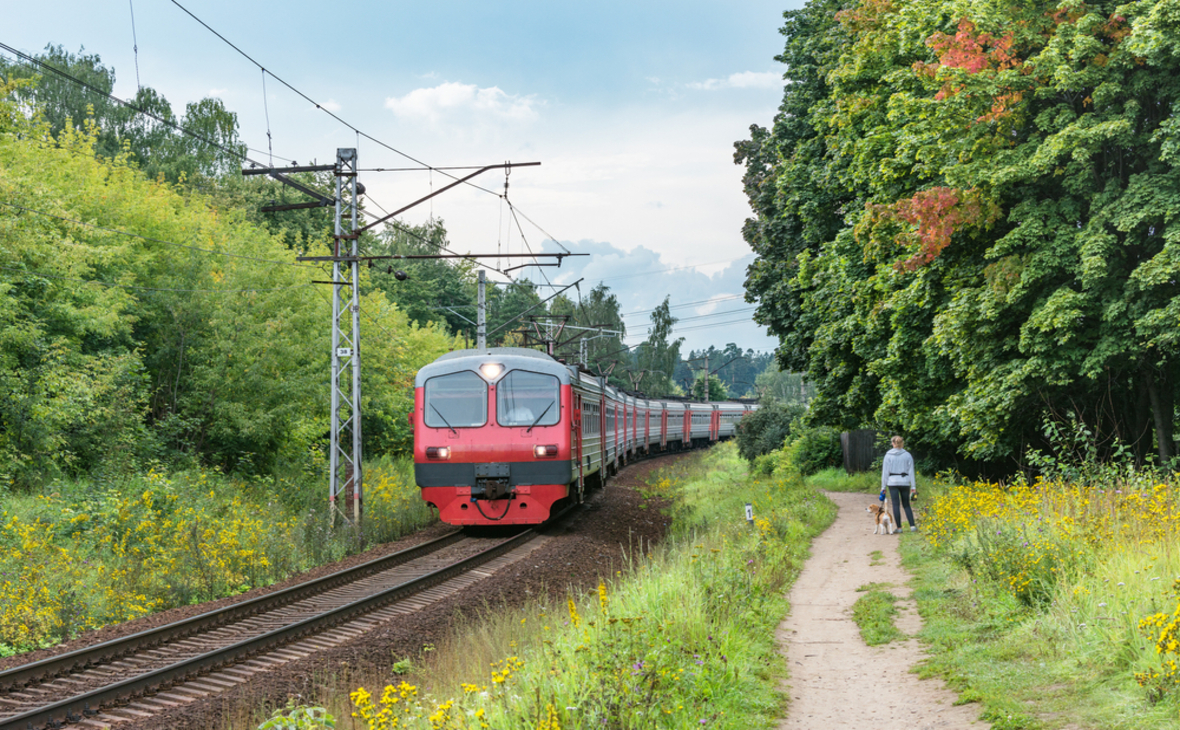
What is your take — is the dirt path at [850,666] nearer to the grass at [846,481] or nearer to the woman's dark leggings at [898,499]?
the woman's dark leggings at [898,499]

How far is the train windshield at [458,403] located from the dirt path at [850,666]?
21.5 feet

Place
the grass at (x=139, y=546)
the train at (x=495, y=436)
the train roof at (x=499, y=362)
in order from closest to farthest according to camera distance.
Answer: the grass at (x=139, y=546) < the train at (x=495, y=436) < the train roof at (x=499, y=362)

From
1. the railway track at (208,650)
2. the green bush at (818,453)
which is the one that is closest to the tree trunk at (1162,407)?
the railway track at (208,650)

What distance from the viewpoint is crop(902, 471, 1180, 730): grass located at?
542cm

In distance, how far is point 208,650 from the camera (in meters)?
8.88

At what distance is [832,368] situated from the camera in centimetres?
2178

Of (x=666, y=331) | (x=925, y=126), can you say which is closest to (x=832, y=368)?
(x=925, y=126)

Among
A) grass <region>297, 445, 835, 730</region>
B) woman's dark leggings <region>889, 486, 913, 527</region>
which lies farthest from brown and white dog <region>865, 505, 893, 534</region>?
grass <region>297, 445, 835, 730</region>

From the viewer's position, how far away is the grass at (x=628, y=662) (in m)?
5.21

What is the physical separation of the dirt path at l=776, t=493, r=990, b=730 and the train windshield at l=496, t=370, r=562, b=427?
566cm

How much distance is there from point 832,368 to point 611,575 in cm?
1062

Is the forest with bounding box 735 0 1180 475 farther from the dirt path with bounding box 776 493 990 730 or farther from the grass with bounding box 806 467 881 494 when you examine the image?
the grass with bounding box 806 467 881 494

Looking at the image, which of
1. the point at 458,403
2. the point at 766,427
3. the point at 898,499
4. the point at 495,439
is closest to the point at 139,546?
the point at 458,403

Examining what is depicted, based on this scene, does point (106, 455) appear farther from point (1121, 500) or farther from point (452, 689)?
point (1121, 500)
